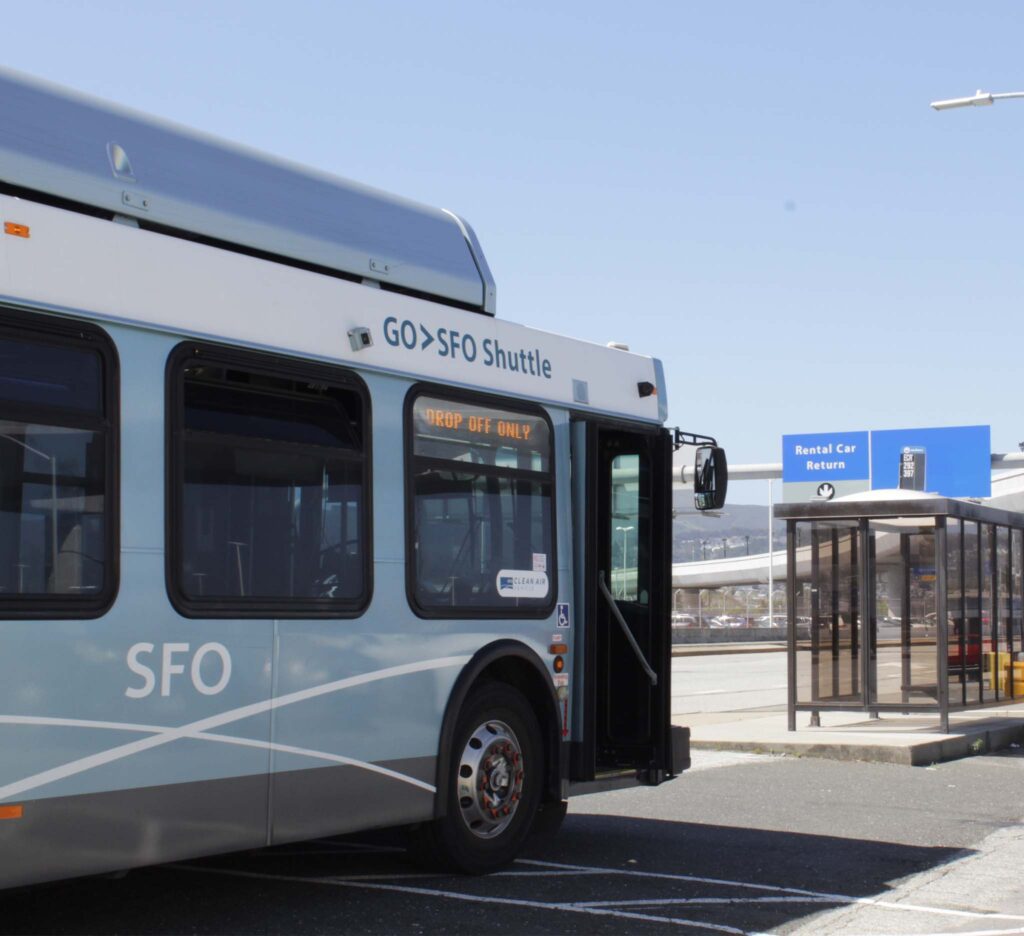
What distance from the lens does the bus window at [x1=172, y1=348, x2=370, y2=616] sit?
6879 mm

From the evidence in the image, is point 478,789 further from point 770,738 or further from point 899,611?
point 899,611

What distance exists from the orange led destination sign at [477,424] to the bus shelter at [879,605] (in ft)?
27.5

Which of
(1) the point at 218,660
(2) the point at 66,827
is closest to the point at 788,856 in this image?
(1) the point at 218,660

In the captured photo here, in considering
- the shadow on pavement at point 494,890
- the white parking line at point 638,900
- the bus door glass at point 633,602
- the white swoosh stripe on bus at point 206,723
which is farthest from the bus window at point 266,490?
the bus door glass at point 633,602

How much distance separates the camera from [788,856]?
9.47m

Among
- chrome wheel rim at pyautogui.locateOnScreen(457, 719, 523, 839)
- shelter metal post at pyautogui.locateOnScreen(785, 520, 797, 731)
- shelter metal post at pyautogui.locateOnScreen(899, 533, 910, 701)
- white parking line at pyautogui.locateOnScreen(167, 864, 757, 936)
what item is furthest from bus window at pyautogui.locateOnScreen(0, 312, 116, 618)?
shelter metal post at pyautogui.locateOnScreen(899, 533, 910, 701)

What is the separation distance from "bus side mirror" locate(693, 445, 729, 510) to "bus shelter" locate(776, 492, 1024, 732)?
6.59m

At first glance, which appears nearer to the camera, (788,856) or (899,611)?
(788,856)

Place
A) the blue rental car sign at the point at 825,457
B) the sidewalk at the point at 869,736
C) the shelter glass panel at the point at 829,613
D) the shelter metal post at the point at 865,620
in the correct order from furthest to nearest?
the blue rental car sign at the point at 825,457
the shelter metal post at the point at 865,620
the shelter glass panel at the point at 829,613
the sidewalk at the point at 869,736

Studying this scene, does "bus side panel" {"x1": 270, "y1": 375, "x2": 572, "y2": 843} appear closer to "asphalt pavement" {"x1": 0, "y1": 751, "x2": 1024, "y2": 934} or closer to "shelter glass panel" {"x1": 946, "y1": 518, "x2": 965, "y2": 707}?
"asphalt pavement" {"x1": 0, "y1": 751, "x2": 1024, "y2": 934}

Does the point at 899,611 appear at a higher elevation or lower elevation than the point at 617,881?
higher

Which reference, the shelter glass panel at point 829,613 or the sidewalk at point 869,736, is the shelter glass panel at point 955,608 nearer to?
the sidewalk at point 869,736

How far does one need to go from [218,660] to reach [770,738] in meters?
10.0

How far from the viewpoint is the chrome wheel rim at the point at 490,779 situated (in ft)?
27.9
